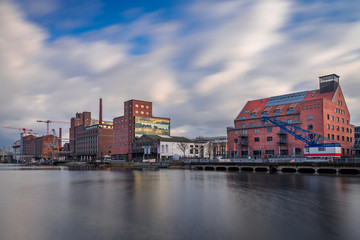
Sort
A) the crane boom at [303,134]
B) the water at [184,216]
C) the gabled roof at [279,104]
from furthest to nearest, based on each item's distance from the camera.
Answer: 1. the gabled roof at [279,104]
2. the crane boom at [303,134]
3. the water at [184,216]

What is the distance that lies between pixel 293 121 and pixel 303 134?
6.10 metres

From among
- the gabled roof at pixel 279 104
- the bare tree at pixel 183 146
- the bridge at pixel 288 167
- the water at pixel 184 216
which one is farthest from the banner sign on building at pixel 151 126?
the water at pixel 184 216

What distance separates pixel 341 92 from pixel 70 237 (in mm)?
92931

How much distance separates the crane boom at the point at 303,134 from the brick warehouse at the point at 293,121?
1.51 m

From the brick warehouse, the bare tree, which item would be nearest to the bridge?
the brick warehouse

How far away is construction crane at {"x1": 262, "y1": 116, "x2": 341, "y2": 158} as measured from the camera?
2800 inches

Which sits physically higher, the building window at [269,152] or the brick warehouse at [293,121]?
the brick warehouse at [293,121]

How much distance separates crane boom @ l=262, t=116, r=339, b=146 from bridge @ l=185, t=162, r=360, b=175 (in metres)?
9.01

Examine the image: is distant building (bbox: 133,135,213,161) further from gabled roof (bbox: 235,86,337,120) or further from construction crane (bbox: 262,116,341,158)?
construction crane (bbox: 262,116,341,158)

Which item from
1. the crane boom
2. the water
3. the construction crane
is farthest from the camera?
the crane boom

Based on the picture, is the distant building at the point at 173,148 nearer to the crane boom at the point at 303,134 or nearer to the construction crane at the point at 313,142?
the crane boom at the point at 303,134

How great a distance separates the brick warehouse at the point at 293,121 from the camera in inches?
3250

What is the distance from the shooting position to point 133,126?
470 ft

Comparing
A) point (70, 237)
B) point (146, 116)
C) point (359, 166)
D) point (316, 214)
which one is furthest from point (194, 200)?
point (146, 116)
